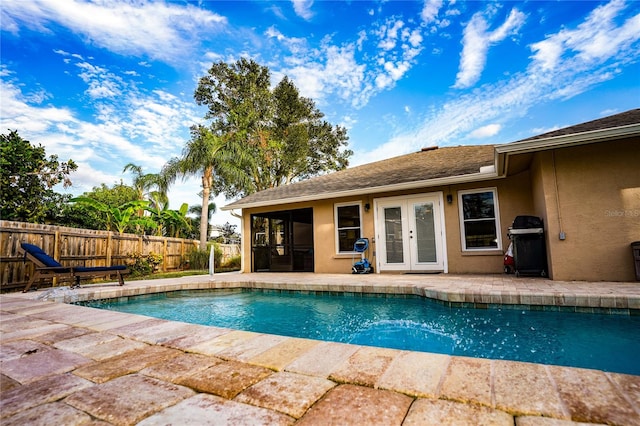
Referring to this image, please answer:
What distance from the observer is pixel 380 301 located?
5.33m

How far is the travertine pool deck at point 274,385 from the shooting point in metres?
1.21

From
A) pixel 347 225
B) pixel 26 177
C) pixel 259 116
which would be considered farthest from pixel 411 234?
pixel 259 116

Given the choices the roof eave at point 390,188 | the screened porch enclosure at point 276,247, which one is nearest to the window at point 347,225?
the roof eave at point 390,188

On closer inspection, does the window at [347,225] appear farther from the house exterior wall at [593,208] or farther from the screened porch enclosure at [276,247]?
the house exterior wall at [593,208]

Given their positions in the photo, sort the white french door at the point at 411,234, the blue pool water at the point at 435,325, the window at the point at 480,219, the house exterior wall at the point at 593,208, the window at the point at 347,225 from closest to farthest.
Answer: the blue pool water at the point at 435,325 < the house exterior wall at the point at 593,208 < the window at the point at 480,219 < the white french door at the point at 411,234 < the window at the point at 347,225

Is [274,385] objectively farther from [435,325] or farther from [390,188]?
[390,188]

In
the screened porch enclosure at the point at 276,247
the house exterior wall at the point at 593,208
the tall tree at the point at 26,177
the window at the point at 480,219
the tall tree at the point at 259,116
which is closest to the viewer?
the house exterior wall at the point at 593,208

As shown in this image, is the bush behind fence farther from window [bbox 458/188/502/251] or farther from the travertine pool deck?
window [bbox 458/188/502/251]

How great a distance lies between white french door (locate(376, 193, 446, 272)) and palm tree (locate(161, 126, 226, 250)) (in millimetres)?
9719

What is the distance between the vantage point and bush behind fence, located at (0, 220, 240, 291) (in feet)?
22.8

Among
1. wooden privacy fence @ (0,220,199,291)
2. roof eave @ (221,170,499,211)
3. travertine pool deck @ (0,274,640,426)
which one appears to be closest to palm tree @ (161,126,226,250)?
wooden privacy fence @ (0,220,199,291)

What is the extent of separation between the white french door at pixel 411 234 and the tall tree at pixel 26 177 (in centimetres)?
1338

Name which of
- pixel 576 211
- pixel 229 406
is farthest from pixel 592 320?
pixel 229 406

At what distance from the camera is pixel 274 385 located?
60.6 inches
